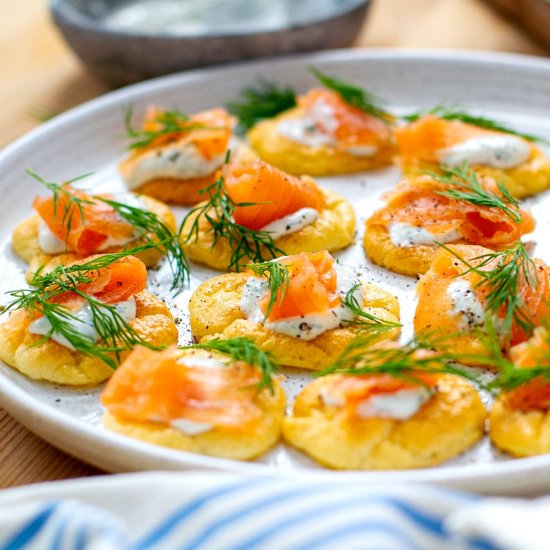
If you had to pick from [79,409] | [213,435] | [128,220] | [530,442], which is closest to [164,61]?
[128,220]

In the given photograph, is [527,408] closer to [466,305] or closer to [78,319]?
[466,305]

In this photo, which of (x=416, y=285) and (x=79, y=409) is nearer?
(x=79, y=409)

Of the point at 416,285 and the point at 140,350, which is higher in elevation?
the point at 140,350

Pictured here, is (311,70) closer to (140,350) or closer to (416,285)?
(416,285)

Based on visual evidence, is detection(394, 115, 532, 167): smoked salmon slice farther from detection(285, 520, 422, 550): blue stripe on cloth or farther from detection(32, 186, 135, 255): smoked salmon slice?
detection(285, 520, 422, 550): blue stripe on cloth

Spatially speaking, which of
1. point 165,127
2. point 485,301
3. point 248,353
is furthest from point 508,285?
point 165,127

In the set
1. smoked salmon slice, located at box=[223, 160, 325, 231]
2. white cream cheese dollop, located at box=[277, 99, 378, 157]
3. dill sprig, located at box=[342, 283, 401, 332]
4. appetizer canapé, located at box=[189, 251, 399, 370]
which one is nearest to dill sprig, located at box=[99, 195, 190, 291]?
smoked salmon slice, located at box=[223, 160, 325, 231]
